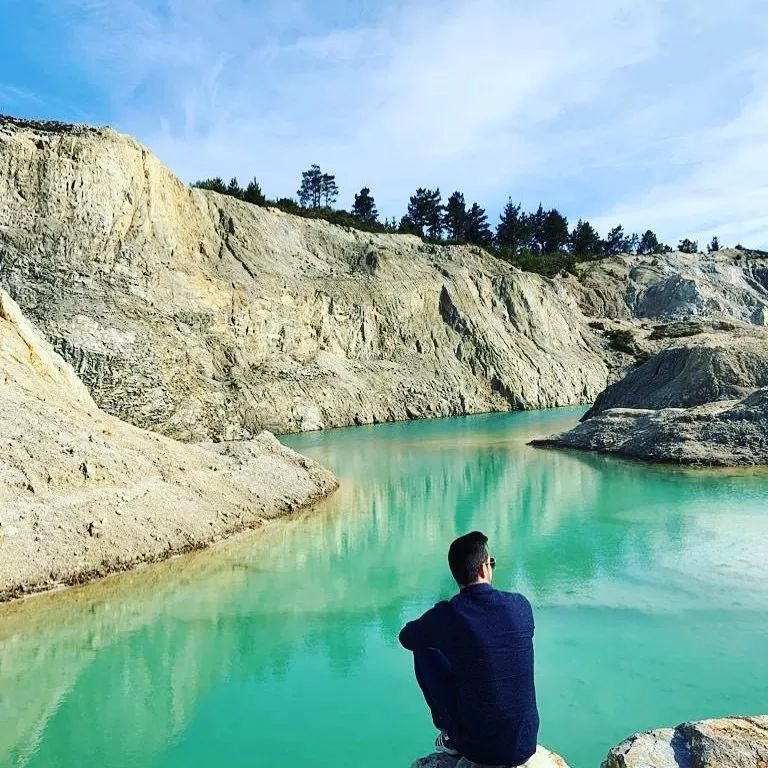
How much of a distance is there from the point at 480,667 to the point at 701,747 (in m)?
1.27

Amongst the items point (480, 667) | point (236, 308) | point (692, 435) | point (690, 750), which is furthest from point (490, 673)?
point (236, 308)

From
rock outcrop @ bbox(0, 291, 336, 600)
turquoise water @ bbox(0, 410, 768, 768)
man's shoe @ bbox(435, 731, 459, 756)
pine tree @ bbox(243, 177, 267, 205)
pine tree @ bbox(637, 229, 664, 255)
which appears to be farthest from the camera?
pine tree @ bbox(637, 229, 664, 255)

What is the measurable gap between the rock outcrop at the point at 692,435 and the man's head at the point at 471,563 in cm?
2009

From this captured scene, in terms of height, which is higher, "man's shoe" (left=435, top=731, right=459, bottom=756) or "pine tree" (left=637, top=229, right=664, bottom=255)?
"pine tree" (left=637, top=229, right=664, bottom=255)

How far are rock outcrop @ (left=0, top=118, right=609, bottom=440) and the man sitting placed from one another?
28.3m

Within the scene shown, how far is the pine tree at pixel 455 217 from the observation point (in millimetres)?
90312

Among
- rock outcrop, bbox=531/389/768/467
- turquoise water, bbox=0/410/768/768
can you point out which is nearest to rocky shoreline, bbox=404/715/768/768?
turquoise water, bbox=0/410/768/768

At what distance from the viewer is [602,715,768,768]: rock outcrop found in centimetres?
376

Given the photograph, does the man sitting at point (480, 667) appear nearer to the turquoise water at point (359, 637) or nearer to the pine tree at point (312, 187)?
the turquoise water at point (359, 637)

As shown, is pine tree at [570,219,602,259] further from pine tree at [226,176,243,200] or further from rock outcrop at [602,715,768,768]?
rock outcrop at [602,715,768,768]

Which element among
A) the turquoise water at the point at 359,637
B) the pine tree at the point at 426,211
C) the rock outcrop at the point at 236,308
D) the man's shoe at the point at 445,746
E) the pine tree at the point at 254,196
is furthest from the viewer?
the pine tree at the point at 426,211

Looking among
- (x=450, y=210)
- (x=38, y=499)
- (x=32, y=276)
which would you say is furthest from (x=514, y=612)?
(x=450, y=210)

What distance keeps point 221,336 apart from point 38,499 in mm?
27249

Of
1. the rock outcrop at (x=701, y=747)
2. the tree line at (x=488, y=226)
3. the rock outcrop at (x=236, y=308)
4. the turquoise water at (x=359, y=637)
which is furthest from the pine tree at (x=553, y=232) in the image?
the rock outcrop at (x=701, y=747)
